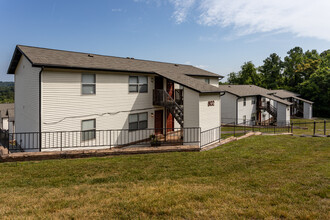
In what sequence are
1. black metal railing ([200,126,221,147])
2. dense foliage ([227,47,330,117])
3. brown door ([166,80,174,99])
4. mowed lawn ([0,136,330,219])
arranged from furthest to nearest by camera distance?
1. dense foliage ([227,47,330,117])
2. brown door ([166,80,174,99])
3. black metal railing ([200,126,221,147])
4. mowed lawn ([0,136,330,219])

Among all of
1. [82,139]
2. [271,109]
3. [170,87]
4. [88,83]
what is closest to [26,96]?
[88,83]

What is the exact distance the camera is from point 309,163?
26.3ft

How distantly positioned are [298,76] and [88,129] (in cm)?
6448

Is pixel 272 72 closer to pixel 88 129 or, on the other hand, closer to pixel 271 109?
pixel 271 109

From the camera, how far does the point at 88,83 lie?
1297 cm

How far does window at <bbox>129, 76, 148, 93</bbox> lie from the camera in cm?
1539

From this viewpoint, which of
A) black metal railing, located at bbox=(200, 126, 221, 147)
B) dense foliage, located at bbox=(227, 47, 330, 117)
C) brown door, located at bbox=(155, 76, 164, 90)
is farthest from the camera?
dense foliage, located at bbox=(227, 47, 330, 117)

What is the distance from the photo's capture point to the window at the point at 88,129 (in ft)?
41.7

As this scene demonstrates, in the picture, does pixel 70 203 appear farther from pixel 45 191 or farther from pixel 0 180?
pixel 0 180

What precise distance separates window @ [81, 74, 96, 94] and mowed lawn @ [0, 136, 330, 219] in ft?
17.9

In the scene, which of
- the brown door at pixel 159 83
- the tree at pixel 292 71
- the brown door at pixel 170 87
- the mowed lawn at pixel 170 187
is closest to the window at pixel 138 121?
the brown door at pixel 159 83

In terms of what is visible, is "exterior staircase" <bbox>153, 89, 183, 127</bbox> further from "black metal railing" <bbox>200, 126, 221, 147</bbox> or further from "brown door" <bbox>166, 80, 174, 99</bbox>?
"black metal railing" <bbox>200, 126, 221, 147</bbox>

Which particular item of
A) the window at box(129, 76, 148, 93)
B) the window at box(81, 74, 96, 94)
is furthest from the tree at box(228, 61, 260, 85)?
the window at box(81, 74, 96, 94)

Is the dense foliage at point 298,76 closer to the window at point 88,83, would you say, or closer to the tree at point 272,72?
the tree at point 272,72
